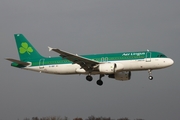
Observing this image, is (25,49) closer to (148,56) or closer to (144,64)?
(144,64)

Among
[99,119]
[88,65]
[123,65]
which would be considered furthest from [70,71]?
[99,119]

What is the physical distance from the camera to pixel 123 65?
2089 inches

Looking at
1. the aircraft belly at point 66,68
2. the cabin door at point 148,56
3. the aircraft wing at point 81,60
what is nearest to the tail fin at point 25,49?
the aircraft belly at point 66,68

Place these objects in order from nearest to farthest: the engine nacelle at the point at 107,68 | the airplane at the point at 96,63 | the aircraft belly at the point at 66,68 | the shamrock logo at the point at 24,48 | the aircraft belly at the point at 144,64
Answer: the aircraft belly at the point at 144,64
the airplane at the point at 96,63
the engine nacelle at the point at 107,68
the aircraft belly at the point at 66,68
the shamrock logo at the point at 24,48

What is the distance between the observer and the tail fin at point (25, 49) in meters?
61.0

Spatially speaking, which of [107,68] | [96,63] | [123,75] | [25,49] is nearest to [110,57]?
[107,68]

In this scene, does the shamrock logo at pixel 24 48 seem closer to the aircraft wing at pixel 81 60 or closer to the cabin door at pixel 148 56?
the aircraft wing at pixel 81 60

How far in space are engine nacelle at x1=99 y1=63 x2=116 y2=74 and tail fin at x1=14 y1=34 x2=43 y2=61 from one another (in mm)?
10428

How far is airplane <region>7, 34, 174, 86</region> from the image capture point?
5244 cm

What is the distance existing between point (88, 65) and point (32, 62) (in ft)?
27.3

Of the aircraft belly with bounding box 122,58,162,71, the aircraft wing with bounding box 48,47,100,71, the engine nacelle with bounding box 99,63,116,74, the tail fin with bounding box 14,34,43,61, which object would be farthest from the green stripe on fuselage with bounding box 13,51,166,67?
the tail fin with bounding box 14,34,43,61

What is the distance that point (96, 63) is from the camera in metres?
54.2

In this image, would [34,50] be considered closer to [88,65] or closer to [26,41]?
[26,41]

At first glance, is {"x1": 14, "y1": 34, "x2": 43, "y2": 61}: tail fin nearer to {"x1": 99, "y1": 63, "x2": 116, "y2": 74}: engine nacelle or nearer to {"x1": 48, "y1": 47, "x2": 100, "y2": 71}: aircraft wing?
{"x1": 48, "y1": 47, "x2": 100, "y2": 71}: aircraft wing
